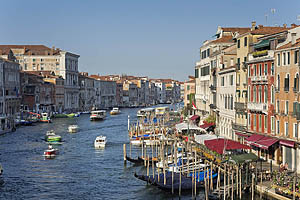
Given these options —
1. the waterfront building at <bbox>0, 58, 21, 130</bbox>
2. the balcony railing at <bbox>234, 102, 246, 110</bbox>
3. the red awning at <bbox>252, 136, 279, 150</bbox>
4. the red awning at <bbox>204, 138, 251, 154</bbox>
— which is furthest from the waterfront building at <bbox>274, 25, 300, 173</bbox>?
the waterfront building at <bbox>0, 58, 21, 130</bbox>

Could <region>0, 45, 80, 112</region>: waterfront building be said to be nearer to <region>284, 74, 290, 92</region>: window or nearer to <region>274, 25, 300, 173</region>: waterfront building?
<region>274, 25, 300, 173</region>: waterfront building

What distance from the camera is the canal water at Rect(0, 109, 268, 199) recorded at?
66.8 ft

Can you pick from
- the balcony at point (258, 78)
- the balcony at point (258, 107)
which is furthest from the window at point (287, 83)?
the balcony at point (258, 107)

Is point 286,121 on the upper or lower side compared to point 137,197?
upper

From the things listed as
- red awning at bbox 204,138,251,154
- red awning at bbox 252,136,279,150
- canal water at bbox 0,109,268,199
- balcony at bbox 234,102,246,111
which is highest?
balcony at bbox 234,102,246,111

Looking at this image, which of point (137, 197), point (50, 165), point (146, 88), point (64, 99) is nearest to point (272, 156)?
point (137, 197)

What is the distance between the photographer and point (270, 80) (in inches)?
806

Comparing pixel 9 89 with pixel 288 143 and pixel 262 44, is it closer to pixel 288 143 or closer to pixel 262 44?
pixel 262 44

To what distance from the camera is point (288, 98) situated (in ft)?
62.0

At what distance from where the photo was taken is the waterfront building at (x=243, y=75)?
2369cm

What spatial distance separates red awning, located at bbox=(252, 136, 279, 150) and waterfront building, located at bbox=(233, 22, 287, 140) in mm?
2727

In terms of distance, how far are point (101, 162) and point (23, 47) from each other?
6827 cm

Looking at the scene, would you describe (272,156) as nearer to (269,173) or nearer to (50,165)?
(269,173)

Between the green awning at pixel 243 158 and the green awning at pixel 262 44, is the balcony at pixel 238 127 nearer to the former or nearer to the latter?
the green awning at pixel 262 44
